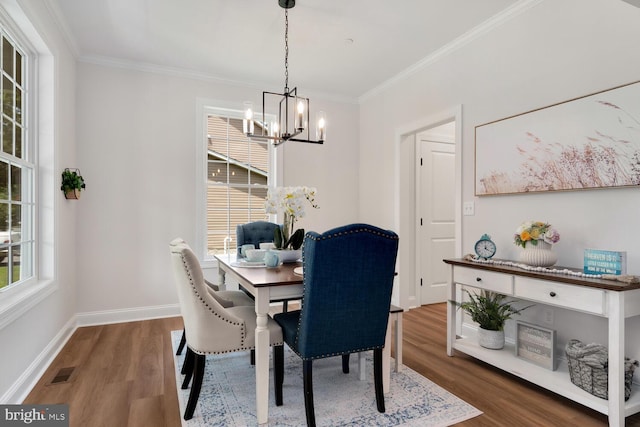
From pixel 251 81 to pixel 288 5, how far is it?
1771 millimetres

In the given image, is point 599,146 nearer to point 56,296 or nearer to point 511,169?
point 511,169

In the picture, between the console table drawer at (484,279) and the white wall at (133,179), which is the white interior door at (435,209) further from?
the white wall at (133,179)

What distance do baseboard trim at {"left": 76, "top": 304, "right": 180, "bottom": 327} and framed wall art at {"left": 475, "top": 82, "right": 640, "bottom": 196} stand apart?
11.3 ft

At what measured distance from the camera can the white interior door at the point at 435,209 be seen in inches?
184

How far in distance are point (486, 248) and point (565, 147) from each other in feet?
2.92

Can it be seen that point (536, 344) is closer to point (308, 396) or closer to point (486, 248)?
point (486, 248)

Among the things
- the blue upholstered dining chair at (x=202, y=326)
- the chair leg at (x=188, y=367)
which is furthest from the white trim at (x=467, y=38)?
the chair leg at (x=188, y=367)

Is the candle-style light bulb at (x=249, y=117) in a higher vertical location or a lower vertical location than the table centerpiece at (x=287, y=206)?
higher

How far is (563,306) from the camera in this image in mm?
2199

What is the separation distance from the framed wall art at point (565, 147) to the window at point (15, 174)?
354 centimetres

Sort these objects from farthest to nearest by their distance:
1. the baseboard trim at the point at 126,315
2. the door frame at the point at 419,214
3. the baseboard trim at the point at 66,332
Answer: the door frame at the point at 419,214, the baseboard trim at the point at 126,315, the baseboard trim at the point at 66,332

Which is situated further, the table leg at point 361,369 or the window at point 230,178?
the window at point 230,178

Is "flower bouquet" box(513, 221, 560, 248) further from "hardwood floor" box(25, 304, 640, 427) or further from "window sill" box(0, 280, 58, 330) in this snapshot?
"window sill" box(0, 280, 58, 330)

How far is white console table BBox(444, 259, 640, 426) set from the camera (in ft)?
6.36
